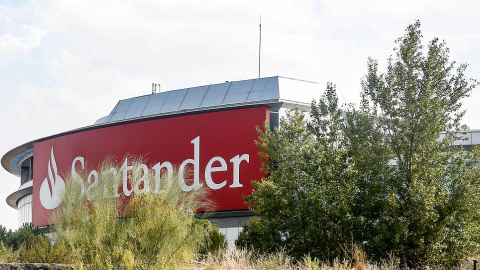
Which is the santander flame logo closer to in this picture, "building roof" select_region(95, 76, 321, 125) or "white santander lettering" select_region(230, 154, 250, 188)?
"building roof" select_region(95, 76, 321, 125)

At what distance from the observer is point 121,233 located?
1881 centimetres

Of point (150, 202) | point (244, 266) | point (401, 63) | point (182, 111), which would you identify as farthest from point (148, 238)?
point (182, 111)

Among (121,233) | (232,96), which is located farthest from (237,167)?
(121,233)

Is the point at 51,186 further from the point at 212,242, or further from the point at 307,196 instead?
the point at 307,196

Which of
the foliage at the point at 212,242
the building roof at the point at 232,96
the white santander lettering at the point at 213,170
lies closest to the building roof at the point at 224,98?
the building roof at the point at 232,96

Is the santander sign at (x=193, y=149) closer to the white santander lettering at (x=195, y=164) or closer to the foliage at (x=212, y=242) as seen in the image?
the white santander lettering at (x=195, y=164)

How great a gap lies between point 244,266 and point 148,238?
3.06 m

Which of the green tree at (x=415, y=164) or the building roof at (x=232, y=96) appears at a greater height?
the building roof at (x=232, y=96)

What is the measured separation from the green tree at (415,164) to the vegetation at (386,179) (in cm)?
4

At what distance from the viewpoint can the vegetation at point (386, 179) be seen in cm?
2392

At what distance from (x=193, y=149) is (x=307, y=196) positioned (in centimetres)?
1320

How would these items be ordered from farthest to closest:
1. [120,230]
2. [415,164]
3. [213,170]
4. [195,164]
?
[195,164]
[213,170]
[415,164]
[120,230]

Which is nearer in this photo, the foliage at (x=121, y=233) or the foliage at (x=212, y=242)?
the foliage at (x=121, y=233)

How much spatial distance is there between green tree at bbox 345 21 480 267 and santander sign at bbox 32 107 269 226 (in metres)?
10.4
